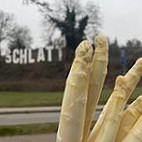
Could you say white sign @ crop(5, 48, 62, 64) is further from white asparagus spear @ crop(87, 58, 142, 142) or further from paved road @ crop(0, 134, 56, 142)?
white asparagus spear @ crop(87, 58, 142, 142)

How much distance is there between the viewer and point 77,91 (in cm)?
223

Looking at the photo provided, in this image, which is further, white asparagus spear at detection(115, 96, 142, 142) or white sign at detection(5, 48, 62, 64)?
white sign at detection(5, 48, 62, 64)

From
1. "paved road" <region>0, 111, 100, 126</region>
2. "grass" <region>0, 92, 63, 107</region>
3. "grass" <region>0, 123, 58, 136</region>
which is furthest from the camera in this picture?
"grass" <region>0, 92, 63, 107</region>

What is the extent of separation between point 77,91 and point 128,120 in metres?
0.36

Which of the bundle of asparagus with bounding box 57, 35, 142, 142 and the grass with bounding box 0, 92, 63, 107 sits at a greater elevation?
the bundle of asparagus with bounding box 57, 35, 142, 142

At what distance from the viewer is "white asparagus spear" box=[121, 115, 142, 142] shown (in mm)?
2307

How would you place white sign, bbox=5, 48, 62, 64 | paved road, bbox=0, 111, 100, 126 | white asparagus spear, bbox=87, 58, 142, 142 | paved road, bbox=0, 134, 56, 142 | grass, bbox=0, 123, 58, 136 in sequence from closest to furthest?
white asparagus spear, bbox=87, 58, 142, 142 → paved road, bbox=0, 134, 56, 142 → grass, bbox=0, 123, 58, 136 → paved road, bbox=0, 111, 100, 126 → white sign, bbox=5, 48, 62, 64

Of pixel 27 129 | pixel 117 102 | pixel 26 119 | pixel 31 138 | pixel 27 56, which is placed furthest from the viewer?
pixel 27 56

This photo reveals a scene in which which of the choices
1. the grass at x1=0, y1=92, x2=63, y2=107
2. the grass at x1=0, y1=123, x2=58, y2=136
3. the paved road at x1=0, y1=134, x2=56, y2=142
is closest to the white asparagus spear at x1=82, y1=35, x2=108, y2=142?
the paved road at x1=0, y1=134, x2=56, y2=142

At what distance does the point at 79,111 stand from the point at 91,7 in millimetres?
55276

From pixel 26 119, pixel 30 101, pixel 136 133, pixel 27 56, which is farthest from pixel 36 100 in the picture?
pixel 136 133

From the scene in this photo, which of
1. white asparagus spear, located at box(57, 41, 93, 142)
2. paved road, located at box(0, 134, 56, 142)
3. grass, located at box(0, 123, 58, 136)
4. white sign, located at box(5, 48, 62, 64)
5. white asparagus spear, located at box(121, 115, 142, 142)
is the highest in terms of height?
white asparagus spear, located at box(57, 41, 93, 142)

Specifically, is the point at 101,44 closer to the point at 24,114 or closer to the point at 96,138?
the point at 96,138

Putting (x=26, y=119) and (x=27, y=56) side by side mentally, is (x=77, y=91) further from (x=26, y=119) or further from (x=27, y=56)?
(x=27, y=56)
